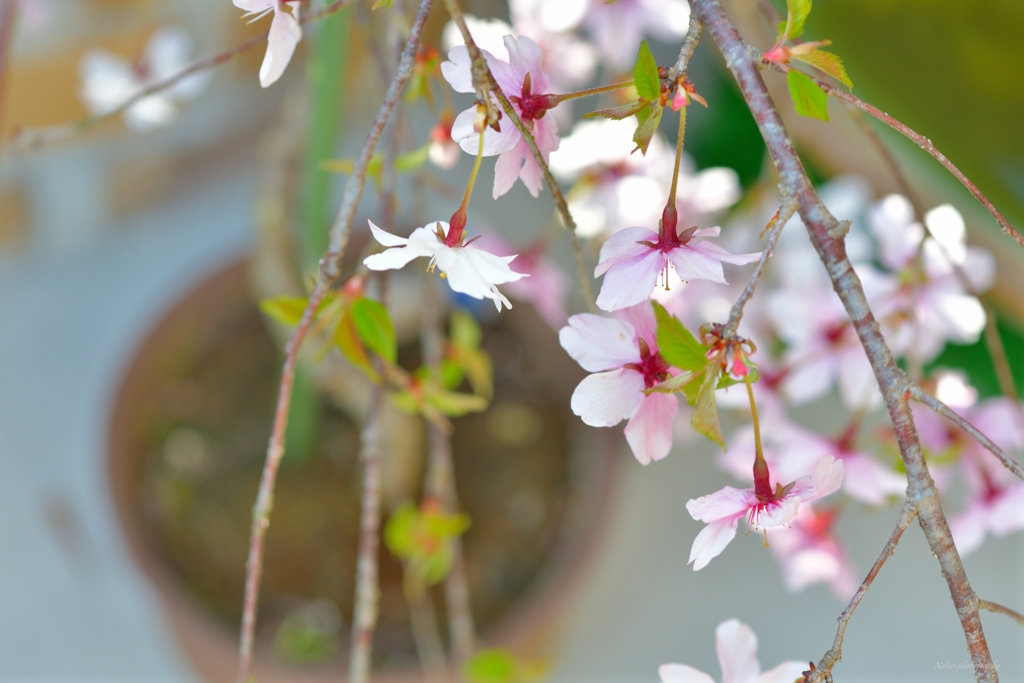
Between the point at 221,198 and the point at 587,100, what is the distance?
1.55 feet

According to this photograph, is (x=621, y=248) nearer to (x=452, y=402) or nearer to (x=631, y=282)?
(x=631, y=282)

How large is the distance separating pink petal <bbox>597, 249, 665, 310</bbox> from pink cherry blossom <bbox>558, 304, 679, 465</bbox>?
2cm

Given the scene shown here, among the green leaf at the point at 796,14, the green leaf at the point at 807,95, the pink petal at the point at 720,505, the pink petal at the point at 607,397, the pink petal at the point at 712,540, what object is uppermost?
the green leaf at the point at 796,14

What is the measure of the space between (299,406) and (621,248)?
0.52m

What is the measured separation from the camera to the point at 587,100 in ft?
3.17

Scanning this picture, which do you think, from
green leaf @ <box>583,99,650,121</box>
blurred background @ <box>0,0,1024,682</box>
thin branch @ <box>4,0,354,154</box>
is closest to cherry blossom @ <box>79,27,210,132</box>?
blurred background @ <box>0,0,1024,682</box>

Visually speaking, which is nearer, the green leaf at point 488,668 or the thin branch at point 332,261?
the thin branch at point 332,261

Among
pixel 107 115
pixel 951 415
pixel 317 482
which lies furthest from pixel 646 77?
pixel 317 482

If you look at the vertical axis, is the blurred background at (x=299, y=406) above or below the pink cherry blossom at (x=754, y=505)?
above

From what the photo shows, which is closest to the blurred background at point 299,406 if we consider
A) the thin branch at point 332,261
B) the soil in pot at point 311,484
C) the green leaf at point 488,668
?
the soil in pot at point 311,484

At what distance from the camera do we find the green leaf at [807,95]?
0.76ft

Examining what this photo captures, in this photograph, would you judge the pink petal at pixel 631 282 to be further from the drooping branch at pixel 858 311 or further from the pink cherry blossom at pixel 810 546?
the pink cherry blossom at pixel 810 546

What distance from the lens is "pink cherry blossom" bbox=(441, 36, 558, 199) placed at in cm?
22

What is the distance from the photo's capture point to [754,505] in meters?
0.23
